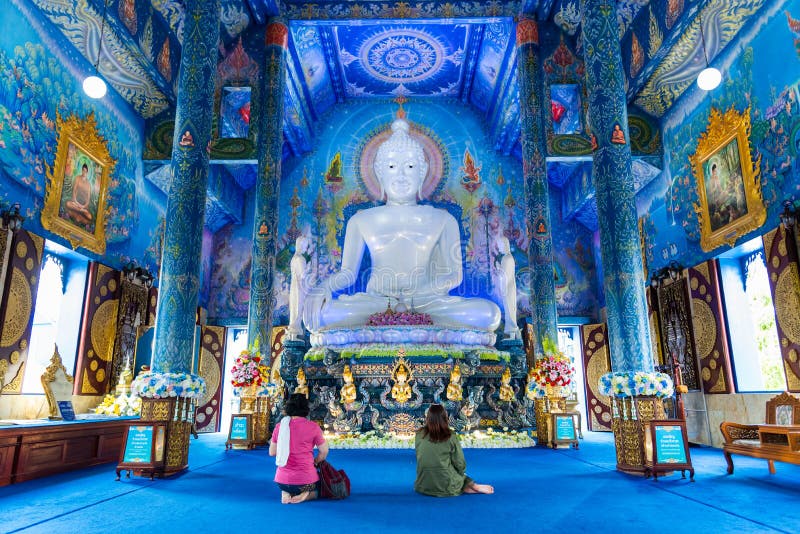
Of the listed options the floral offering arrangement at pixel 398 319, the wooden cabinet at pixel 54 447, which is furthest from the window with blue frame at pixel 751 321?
the wooden cabinet at pixel 54 447

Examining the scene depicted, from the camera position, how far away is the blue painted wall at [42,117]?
20.1ft

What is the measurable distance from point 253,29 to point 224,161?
8.69 feet

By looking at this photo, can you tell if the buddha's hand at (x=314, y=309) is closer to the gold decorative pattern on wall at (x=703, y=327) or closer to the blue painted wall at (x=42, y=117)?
the blue painted wall at (x=42, y=117)

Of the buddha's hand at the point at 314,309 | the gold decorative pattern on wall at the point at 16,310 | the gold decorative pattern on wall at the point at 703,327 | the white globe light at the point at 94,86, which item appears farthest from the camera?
the buddha's hand at the point at 314,309

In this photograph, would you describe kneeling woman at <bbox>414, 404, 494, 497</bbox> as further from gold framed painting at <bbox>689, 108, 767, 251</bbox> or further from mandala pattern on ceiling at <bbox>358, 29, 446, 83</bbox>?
mandala pattern on ceiling at <bbox>358, 29, 446, 83</bbox>

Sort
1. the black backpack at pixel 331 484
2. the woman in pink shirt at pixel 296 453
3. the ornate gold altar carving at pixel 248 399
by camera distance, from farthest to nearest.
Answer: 1. the ornate gold altar carving at pixel 248 399
2. the black backpack at pixel 331 484
3. the woman in pink shirt at pixel 296 453

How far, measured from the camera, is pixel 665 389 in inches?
187

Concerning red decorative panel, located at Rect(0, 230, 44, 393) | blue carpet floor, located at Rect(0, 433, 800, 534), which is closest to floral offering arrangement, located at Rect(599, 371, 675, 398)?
blue carpet floor, located at Rect(0, 433, 800, 534)

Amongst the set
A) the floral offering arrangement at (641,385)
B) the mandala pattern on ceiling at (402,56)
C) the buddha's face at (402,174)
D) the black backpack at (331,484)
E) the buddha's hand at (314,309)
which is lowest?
the black backpack at (331,484)

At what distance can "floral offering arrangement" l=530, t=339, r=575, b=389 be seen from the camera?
7.41 metres

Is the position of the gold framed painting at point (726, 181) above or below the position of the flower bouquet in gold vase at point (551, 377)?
above

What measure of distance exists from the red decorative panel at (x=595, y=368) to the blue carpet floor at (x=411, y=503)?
5.56m

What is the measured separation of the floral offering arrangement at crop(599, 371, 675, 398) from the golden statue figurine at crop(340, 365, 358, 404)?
12.9 ft

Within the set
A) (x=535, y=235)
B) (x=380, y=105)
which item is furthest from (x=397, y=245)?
(x=380, y=105)
